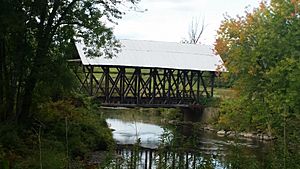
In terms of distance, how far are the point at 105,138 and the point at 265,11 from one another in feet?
31.0

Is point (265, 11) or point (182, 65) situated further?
point (182, 65)

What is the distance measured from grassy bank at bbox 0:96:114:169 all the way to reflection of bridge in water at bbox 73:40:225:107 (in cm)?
517

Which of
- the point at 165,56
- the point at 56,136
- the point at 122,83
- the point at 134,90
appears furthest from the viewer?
the point at 165,56

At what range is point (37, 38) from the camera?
14055 millimetres

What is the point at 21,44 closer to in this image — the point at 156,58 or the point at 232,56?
the point at 232,56

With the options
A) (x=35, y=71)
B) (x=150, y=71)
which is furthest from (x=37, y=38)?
(x=150, y=71)

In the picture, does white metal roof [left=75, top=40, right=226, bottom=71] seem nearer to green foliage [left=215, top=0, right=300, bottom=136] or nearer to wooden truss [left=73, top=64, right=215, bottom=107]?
wooden truss [left=73, top=64, right=215, bottom=107]

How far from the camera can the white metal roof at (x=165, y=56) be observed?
2783cm

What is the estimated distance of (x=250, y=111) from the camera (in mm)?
→ 21828

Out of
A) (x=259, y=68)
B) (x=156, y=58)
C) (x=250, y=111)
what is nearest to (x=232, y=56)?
(x=259, y=68)

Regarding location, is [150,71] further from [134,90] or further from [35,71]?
[35,71]

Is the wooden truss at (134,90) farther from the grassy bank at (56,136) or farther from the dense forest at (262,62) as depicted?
the dense forest at (262,62)

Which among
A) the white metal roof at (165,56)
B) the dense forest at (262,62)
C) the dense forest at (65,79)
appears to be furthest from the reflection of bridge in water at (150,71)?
the dense forest at (65,79)

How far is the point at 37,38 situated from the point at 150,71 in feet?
49.3
